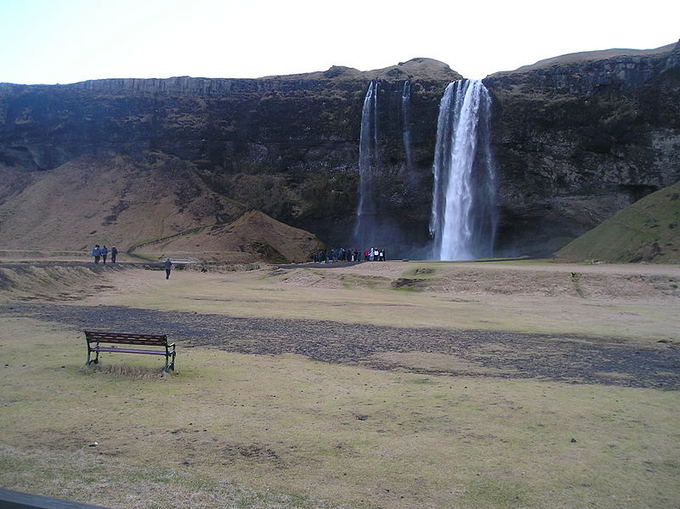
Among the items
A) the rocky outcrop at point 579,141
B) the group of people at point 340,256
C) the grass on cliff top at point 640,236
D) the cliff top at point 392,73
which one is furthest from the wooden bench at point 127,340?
the cliff top at point 392,73

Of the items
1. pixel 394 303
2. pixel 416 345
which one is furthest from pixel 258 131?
pixel 416 345

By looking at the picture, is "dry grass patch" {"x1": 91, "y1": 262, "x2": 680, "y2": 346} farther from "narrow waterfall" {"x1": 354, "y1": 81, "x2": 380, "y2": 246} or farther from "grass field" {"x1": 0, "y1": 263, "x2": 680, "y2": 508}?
"narrow waterfall" {"x1": 354, "y1": 81, "x2": 380, "y2": 246}

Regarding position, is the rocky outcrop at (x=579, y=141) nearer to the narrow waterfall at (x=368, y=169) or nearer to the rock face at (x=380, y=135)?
the rock face at (x=380, y=135)

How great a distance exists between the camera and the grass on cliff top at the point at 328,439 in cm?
625

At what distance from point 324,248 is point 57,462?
187ft

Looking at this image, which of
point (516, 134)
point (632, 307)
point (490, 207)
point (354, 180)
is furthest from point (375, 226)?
point (632, 307)

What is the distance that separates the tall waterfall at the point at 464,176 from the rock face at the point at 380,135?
56.9 inches

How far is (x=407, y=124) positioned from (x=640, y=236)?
33.2 meters

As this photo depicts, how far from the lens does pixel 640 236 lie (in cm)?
4003

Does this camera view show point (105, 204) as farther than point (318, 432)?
Yes

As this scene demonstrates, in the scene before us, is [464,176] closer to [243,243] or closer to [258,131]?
[243,243]

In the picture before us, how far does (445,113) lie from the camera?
65.2 metres

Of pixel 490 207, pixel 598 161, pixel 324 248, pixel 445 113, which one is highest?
pixel 445 113

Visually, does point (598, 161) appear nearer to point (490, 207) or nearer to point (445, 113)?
point (490, 207)
